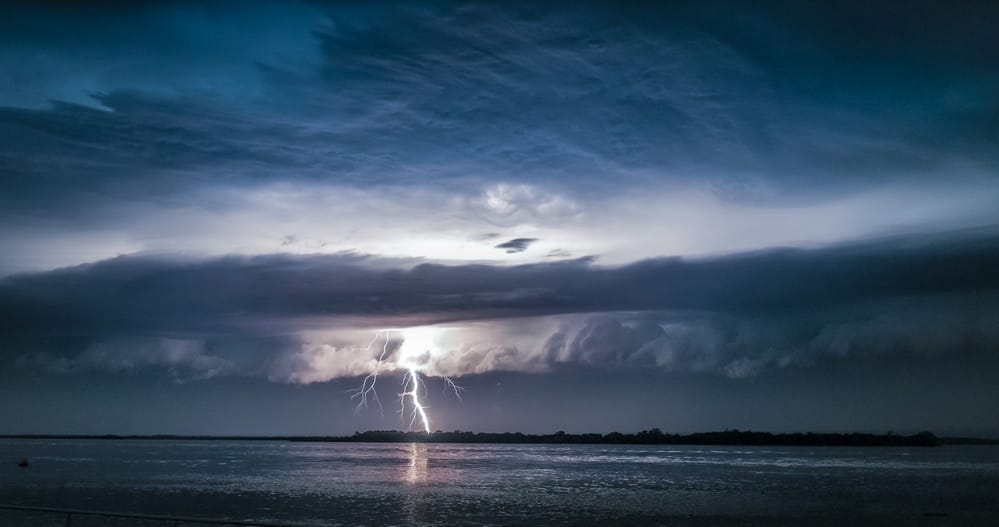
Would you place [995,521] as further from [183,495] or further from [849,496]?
[183,495]

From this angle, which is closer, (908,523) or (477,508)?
(908,523)

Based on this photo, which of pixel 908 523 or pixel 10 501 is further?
pixel 10 501

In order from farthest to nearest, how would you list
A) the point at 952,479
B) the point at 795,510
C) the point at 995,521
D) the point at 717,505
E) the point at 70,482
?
the point at 952,479 → the point at 70,482 → the point at 717,505 → the point at 795,510 → the point at 995,521

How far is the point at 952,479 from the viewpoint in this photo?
102875mm

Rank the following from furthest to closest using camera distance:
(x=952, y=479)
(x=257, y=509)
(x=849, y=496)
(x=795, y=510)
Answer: (x=952, y=479), (x=849, y=496), (x=795, y=510), (x=257, y=509)

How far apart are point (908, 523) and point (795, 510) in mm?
9361

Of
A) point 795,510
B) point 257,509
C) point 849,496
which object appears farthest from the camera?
point 849,496

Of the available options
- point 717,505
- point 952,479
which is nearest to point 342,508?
point 717,505

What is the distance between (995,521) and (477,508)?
32.9 metres

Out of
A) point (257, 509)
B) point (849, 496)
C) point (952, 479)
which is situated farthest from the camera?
point (952, 479)

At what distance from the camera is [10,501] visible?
53906 millimetres

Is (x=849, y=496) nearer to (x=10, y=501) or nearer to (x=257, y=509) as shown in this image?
(x=257, y=509)

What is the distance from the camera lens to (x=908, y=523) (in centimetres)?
5062

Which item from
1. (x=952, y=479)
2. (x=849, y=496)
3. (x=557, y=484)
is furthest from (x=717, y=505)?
(x=952, y=479)
